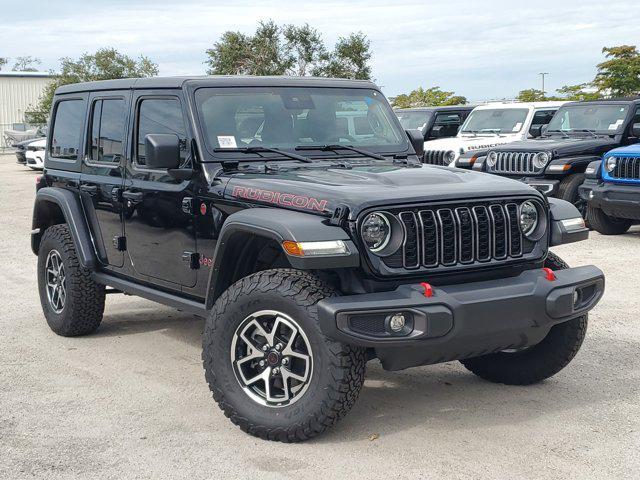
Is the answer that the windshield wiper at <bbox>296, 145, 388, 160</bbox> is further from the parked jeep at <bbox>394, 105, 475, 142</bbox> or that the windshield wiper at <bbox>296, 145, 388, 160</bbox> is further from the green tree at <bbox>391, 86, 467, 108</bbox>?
the green tree at <bbox>391, 86, 467, 108</bbox>

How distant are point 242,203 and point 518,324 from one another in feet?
5.25

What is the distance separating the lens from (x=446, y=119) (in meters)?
17.7

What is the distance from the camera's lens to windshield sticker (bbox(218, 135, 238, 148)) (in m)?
5.55

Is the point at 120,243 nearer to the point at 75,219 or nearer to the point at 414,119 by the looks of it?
the point at 75,219

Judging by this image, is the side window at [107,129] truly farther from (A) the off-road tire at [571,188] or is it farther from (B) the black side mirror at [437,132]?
(B) the black side mirror at [437,132]

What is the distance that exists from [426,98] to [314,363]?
29.5 metres

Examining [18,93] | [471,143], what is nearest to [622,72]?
[471,143]

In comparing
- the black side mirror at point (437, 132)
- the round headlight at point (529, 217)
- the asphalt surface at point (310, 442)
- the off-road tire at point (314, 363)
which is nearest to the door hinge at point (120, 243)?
the asphalt surface at point (310, 442)

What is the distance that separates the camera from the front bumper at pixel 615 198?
11156 millimetres

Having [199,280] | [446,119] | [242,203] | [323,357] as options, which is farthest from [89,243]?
[446,119]

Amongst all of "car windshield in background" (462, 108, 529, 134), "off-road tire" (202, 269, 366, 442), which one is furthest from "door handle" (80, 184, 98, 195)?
"car windshield in background" (462, 108, 529, 134)

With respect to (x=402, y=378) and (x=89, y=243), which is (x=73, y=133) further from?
(x=402, y=378)

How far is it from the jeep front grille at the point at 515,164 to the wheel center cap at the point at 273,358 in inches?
348

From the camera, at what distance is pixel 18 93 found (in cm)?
6078
